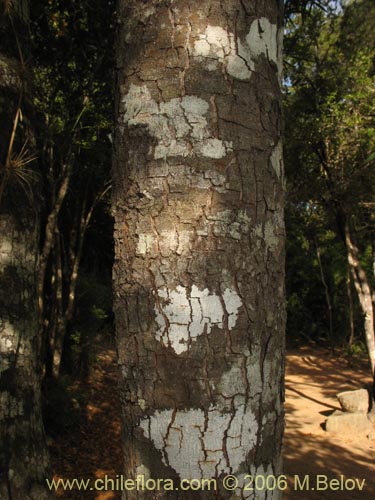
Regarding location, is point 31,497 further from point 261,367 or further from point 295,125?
point 295,125

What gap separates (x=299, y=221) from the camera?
482 inches

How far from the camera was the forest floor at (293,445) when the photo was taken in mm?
5246

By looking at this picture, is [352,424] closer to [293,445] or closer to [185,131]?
[293,445]

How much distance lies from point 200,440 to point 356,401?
6784 millimetres

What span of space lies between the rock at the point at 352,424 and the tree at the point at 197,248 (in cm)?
625

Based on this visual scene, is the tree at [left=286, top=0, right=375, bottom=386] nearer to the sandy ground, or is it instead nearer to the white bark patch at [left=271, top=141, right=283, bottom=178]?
the sandy ground

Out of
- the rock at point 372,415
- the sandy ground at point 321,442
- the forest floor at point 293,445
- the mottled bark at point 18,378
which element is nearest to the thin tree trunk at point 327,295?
the sandy ground at point 321,442

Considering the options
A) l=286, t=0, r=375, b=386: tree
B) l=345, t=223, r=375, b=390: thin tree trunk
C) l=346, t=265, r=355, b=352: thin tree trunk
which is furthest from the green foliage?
l=346, t=265, r=355, b=352: thin tree trunk

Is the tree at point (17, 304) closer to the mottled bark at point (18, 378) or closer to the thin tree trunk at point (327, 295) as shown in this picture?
the mottled bark at point (18, 378)

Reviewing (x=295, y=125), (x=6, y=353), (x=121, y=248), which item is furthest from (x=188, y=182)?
A: (x=295, y=125)

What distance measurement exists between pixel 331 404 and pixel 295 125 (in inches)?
183

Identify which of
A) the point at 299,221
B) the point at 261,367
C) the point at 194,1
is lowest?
the point at 261,367

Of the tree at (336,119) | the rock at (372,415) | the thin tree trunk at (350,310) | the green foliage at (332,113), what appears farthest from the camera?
the thin tree trunk at (350,310)

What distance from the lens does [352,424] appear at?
6836 millimetres
